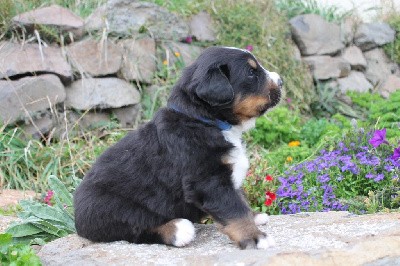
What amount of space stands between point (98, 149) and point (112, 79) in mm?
1249

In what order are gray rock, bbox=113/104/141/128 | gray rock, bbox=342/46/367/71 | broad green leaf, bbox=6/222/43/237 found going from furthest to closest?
gray rock, bbox=342/46/367/71, gray rock, bbox=113/104/141/128, broad green leaf, bbox=6/222/43/237

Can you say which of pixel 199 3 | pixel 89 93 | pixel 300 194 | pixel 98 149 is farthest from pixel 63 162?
pixel 199 3

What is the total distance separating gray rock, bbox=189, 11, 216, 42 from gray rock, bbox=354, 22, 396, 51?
2.97 m

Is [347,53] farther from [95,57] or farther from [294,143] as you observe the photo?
[95,57]

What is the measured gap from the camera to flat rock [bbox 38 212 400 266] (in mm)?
3535

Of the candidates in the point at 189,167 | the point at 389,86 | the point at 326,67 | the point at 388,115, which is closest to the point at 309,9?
the point at 326,67

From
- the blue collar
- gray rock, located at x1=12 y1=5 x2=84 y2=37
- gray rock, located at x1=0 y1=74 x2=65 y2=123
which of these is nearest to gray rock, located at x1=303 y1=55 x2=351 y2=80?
gray rock, located at x1=12 y1=5 x2=84 y2=37

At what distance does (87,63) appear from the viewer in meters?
8.25

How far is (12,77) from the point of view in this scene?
7734mm

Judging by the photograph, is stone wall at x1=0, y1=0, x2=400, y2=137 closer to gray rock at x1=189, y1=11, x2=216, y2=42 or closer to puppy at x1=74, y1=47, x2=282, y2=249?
gray rock at x1=189, y1=11, x2=216, y2=42

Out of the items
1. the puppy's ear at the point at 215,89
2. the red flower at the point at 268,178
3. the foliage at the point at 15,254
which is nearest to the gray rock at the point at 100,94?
the red flower at the point at 268,178

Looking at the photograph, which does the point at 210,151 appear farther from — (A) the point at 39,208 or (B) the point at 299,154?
(B) the point at 299,154

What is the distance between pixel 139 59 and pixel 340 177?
12.7ft

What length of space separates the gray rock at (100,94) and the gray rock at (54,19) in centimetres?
75
